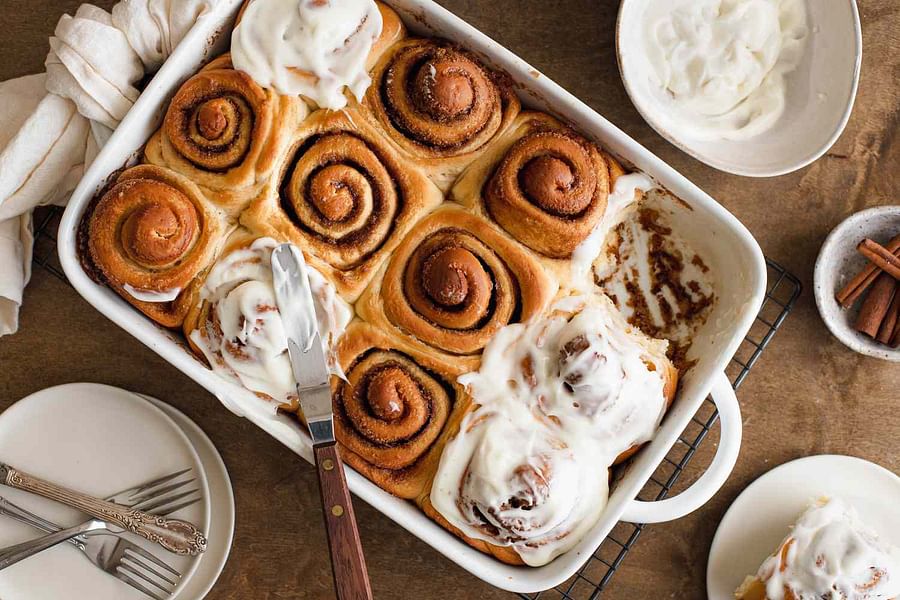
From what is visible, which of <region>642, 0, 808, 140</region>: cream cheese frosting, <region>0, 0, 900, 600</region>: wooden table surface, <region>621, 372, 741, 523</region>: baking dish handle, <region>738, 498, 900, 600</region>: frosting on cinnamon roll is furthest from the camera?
<region>0, 0, 900, 600</region>: wooden table surface

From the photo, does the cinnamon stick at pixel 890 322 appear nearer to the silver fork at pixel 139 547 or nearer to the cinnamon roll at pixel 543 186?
the cinnamon roll at pixel 543 186

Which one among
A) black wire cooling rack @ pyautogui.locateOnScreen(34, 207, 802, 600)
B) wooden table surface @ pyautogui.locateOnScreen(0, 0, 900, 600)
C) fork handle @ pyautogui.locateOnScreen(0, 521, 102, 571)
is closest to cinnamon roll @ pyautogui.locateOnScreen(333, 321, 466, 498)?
wooden table surface @ pyautogui.locateOnScreen(0, 0, 900, 600)

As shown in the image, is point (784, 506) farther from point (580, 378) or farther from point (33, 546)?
point (33, 546)

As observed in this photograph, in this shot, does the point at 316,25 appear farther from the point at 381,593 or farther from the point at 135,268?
the point at 381,593

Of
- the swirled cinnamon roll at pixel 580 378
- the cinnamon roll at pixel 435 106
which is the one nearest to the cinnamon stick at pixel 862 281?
the swirled cinnamon roll at pixel 580 378

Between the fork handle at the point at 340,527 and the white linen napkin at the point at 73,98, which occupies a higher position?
the white linen napkin at the point at 73,98

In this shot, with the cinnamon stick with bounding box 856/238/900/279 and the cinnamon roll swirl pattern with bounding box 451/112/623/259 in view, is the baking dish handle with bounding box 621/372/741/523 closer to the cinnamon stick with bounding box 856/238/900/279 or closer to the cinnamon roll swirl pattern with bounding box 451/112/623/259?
the cinnamon roll swirl pattern with bounding box 451/112/623/259
